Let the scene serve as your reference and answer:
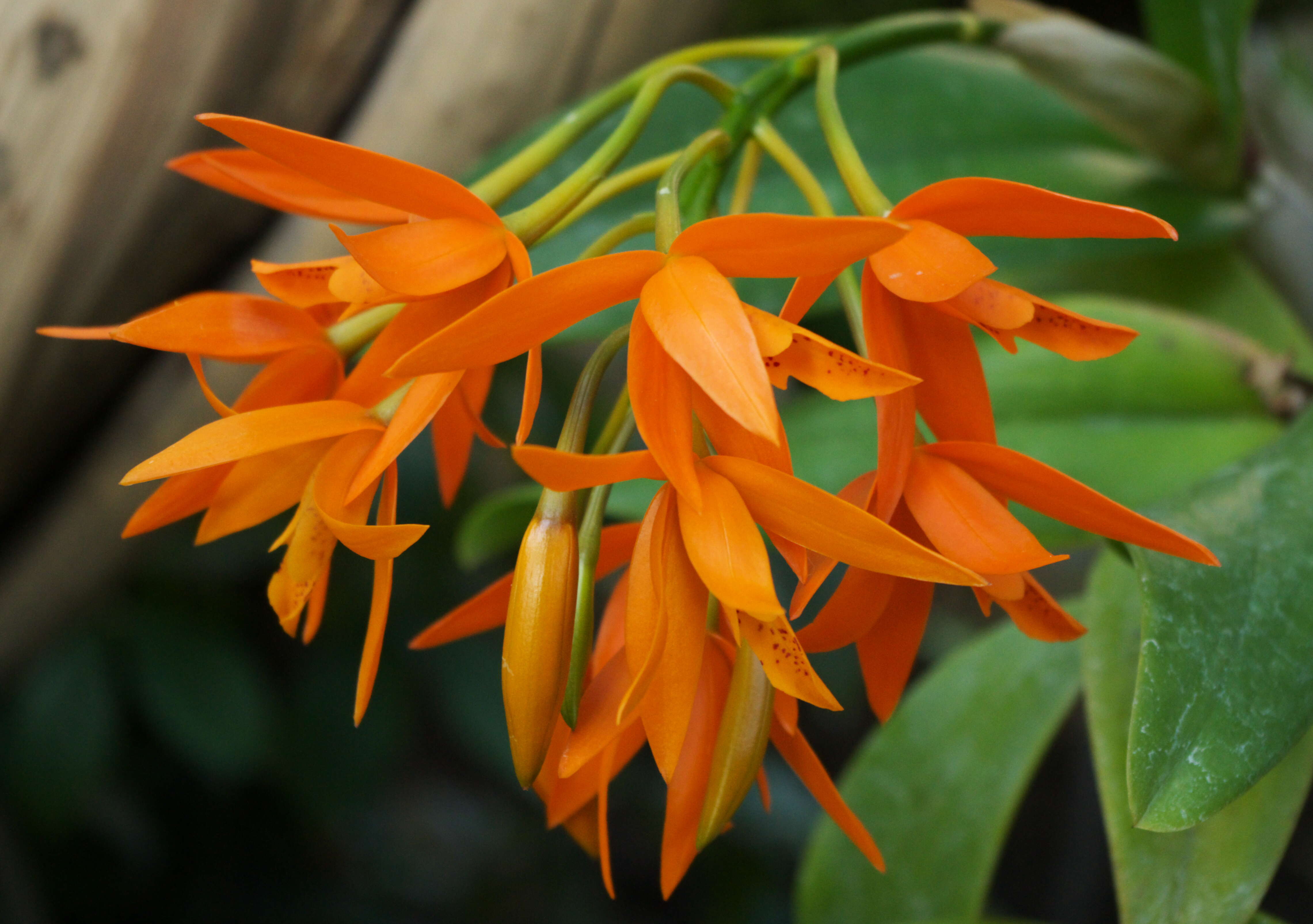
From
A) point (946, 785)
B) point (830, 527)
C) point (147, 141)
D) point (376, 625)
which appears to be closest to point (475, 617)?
point (376, 625)

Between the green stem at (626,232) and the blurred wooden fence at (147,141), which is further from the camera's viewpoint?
the blurred wooden fence at (147,141)

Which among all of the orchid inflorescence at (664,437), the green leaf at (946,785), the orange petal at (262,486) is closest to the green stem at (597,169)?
the orchid inflorescence at (664,437)

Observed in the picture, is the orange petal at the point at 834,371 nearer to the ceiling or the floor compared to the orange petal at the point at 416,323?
nearer to the floor

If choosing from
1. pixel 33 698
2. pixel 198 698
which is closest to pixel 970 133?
pixel 198 698

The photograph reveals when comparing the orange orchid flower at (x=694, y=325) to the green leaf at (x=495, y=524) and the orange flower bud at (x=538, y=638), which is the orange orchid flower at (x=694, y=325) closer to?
the orange flower bud at (x=538, y=638)

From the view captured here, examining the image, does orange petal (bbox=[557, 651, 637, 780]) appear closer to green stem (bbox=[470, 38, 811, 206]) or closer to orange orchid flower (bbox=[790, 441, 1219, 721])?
orange orchid flower (bbox=[790, 441, 1219, 721])
